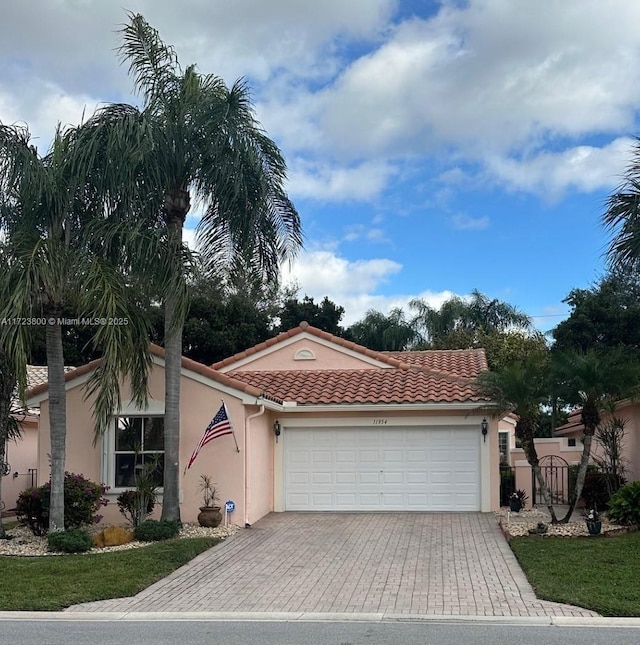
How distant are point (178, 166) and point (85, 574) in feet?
25.3

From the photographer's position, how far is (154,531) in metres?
13.7

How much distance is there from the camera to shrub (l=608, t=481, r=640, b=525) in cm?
1411

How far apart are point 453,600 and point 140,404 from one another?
8.00 metres

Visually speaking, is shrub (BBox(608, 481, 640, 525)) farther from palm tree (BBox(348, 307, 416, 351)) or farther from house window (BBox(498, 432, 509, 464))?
palm tree (BBox(348, 307, 416, 351))

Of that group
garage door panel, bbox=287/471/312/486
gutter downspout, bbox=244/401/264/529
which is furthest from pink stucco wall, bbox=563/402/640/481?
gutter downspout, bbox=244/401/264/529

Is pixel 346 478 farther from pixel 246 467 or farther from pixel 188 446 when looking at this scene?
pixel 188 446

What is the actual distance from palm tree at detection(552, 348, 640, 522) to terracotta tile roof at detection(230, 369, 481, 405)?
2611 mm

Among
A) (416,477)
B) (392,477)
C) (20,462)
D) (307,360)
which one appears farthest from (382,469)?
(20,462)

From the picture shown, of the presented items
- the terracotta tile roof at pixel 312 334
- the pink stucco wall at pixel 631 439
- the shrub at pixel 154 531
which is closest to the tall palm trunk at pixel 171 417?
the shrub at pixel 154 531

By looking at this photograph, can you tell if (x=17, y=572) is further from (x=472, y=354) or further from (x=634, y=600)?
(x=472, y=354)

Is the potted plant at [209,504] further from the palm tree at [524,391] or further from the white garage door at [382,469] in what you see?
the palm tree at [524,391]

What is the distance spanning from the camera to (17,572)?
36.3 feet

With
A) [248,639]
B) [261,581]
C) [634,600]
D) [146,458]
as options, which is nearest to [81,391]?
[146,458]

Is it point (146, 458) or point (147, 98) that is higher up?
point (147, 98)
